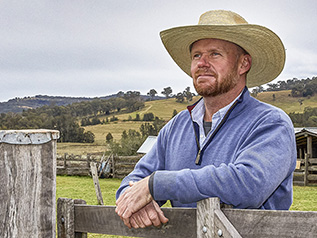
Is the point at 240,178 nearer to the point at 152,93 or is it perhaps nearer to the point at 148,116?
the point at 148,116

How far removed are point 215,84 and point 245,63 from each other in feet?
1.05

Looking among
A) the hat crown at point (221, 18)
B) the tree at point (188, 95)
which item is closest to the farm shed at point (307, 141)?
the hat crown at point (221, 18)

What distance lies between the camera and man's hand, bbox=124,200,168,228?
167 centimetres

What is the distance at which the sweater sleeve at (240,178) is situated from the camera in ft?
4.93

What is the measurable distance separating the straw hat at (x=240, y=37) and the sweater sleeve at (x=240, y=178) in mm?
698

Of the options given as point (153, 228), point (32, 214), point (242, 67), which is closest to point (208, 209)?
point (153, 228)

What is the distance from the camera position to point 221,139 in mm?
1914

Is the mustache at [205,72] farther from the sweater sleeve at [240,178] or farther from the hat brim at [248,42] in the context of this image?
the sweater sleeve at [240,178]

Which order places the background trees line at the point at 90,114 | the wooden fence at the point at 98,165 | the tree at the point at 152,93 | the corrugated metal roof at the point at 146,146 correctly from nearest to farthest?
1. the corrugated metal roof at the point at 146,146
2. the wooden fence at the point at 98,165
3. the background trees line at the point at 90,114
4. the tree at the point at 152,93

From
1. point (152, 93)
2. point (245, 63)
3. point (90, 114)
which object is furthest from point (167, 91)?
point (245, 63)

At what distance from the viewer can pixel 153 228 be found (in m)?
1.73

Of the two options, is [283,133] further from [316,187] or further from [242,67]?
[316,187]

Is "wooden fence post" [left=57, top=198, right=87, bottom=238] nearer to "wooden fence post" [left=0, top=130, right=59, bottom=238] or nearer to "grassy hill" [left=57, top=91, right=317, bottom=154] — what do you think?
"wooden fence post" [left=0, top=130, right=59, bottom=238]

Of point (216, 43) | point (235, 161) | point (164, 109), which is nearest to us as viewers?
point (235, 161)
